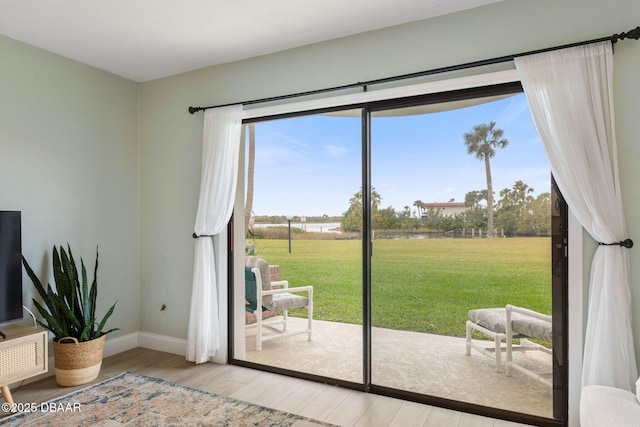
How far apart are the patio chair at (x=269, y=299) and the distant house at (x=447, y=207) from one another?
117cm

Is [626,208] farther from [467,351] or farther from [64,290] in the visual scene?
[64,290]

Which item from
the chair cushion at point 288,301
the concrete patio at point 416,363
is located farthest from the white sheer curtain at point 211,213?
the chair cushion at point 288,301

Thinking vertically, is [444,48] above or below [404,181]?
above

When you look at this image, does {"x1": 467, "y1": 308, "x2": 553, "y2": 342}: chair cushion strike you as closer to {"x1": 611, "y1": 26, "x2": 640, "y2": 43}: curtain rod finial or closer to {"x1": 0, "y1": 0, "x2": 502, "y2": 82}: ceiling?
{"x1": 611, "y1": 26, "x2": 640, "y2": 43}: curtain rod finial

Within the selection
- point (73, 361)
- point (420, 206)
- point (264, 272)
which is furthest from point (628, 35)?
point (73, 361)

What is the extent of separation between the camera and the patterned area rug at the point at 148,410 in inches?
95.8

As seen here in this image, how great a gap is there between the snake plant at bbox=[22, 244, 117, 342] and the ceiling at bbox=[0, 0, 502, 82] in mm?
1694

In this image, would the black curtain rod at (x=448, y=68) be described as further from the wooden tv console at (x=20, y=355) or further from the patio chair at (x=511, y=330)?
the wooden tv console at (x=20, y=355)

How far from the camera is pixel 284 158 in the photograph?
332 cm

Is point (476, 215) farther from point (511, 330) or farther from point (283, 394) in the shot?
point (283, 394)

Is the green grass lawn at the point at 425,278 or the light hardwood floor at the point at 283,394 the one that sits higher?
the green grass lawn at the point at 425,278

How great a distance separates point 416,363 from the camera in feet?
9.12

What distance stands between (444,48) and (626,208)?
4.96 ft

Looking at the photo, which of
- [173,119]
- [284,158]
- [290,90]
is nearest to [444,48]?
[290,90]
